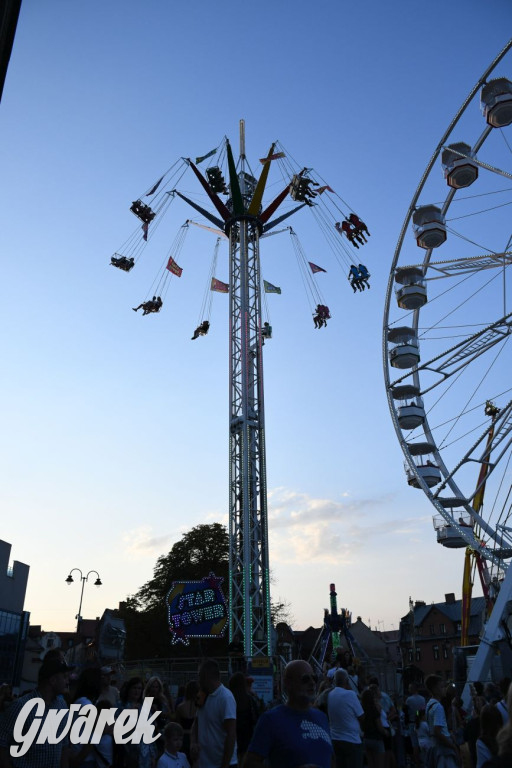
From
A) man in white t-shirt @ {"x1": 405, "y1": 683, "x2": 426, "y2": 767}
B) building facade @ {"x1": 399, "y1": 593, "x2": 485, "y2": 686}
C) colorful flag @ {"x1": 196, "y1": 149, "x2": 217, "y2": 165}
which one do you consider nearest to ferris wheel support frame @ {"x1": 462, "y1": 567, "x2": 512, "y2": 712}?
man in white t-shirt @ {"x1": 405, "y1": 683, "x2": 426, "y2": 767}

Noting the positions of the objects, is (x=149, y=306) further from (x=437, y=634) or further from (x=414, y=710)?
(x=437, y=634)

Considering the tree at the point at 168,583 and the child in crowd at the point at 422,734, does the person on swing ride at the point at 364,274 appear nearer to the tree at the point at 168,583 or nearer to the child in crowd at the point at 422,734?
the child in crowd at the point at 422,734

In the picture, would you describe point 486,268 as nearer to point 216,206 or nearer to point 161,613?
point 216,206

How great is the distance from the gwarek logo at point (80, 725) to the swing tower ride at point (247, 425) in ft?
51.7

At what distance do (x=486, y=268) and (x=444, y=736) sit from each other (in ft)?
57.0

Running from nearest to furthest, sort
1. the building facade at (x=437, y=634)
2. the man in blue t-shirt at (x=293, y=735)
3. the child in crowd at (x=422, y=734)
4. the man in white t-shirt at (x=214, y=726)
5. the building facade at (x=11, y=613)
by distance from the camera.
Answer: the man in blue t-shirt at (x=293, y=735) < the man in white t-shirt at (x=214, y=726) < the child in crowd at (x=422, y=734) < the building facade at (x=11, y=613) < the building facade at (x=437, y=634)

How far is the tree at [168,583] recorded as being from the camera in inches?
1737

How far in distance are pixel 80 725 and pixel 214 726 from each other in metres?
1.14

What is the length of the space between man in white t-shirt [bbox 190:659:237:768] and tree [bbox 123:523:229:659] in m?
38.9

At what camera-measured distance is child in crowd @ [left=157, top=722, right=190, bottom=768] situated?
20.0 feet

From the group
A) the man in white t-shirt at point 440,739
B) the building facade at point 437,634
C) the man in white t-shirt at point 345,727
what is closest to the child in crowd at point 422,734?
the man in white t-shirt at point 440,739

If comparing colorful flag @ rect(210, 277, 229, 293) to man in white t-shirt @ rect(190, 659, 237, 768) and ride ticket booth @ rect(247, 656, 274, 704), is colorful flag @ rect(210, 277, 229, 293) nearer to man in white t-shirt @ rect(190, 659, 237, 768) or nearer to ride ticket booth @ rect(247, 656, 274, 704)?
ride ticket booth @ rect(247, 656, 274, 704)

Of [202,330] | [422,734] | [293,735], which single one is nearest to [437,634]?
[202,330]

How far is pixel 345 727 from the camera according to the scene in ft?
23.1
